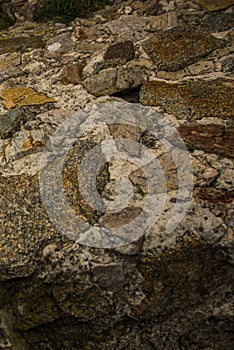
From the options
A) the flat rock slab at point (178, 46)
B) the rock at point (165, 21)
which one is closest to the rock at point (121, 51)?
the flat rock slab at point (178, 46)

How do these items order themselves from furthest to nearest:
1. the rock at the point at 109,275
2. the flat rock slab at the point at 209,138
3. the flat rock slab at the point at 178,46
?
1. the flat rock slab at the point at 178,46
2. the flat rock slab at the point at 209,138
3. the rock at the point at 109,275

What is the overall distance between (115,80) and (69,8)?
2.79 ft

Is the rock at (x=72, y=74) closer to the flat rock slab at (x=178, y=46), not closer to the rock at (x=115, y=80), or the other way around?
the rock at (x=115, y=80)

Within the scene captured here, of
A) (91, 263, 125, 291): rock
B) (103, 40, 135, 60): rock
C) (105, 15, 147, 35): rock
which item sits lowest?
(91, 263, 125, 291): rock

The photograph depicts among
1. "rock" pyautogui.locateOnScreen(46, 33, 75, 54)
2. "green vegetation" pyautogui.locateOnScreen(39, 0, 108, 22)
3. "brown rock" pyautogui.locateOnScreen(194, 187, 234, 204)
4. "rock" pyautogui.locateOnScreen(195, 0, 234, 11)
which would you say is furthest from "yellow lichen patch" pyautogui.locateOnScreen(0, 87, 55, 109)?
"rock" pyautogui.locateOnScreen(195, 0, 234, 11)

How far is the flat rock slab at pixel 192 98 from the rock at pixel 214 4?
632mm

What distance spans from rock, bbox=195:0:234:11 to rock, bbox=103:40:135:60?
506 mm

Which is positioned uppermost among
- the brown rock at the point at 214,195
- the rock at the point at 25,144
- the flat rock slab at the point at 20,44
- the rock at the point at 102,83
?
the flat rock slab at the point at 20,44

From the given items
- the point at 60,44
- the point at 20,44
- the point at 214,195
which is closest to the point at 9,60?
the point at 20,44

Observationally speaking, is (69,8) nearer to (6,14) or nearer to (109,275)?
(6,14)

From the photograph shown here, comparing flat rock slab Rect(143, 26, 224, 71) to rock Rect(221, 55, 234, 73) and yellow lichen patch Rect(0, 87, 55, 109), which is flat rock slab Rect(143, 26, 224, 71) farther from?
yellow lichen patch Rect(0, 87, 55, 109)

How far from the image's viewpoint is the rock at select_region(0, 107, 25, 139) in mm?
1837

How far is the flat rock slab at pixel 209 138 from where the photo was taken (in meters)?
1.62

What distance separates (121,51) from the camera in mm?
2162
